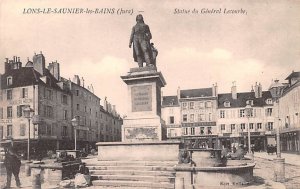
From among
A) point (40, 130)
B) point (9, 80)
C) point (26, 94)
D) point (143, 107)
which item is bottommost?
point (40, 130)

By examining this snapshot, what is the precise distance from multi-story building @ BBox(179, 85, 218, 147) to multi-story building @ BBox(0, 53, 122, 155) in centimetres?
1582

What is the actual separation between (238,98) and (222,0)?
134 feet

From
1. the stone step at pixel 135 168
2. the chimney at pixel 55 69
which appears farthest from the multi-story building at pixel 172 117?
the stone step at pixel 135 168

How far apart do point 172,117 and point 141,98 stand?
40.1 meters

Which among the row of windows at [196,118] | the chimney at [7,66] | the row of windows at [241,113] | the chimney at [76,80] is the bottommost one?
the row of windows at [196,118]

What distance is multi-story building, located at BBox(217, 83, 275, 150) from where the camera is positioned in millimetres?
47500

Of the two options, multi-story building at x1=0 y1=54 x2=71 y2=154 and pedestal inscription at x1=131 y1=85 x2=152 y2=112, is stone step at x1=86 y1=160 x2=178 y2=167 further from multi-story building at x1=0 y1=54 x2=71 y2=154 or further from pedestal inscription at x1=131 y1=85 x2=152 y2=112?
multi-story building at x1=0 y1=54 x2=71 y2=154

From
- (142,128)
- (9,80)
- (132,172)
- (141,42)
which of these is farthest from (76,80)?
(132,172)

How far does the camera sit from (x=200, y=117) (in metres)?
50.2

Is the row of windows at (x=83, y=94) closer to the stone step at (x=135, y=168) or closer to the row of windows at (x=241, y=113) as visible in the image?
the row of windows at (x=241, y=113)

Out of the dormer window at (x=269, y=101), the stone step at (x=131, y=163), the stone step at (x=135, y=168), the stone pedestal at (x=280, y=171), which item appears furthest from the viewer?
the dormer window at (x=269, y=101)

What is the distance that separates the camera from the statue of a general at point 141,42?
12.8 metres

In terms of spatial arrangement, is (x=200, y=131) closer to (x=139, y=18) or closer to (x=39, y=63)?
(x=39, y=63)

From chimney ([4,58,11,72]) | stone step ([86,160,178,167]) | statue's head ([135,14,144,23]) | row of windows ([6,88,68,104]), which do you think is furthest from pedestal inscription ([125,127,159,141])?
chimney ([4,58,11,72])
